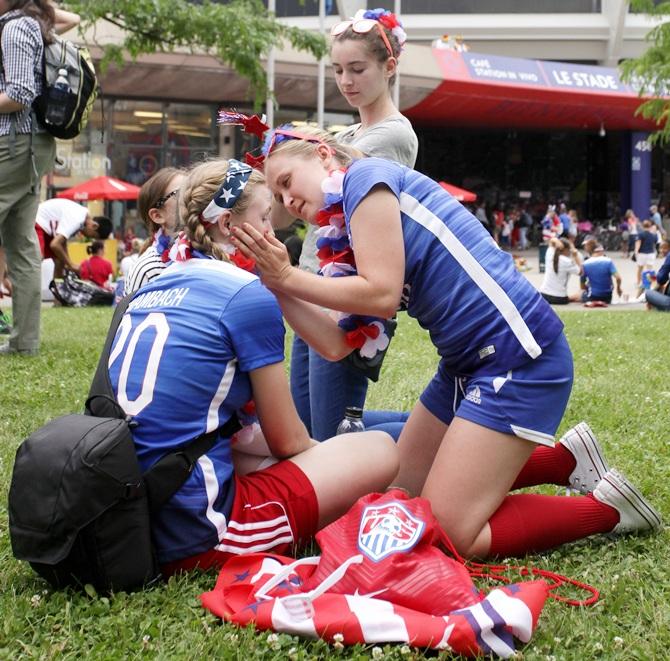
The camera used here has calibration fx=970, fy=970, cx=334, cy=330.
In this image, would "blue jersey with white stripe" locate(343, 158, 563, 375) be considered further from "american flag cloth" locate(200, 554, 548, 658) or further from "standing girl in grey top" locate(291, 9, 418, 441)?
"american flag cloth" locate(200, 554, 548, 658)

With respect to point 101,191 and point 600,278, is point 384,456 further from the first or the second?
point 101,191

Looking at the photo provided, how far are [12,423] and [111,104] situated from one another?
2723 cm

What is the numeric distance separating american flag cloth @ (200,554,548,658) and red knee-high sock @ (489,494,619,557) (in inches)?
21.8

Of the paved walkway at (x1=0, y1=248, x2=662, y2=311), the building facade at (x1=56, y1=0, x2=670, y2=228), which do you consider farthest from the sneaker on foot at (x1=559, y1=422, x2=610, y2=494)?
the building facade at (x1=56, y1=0, x2=670, y2=228)

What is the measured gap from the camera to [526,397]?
2891mm

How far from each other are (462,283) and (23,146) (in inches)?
167

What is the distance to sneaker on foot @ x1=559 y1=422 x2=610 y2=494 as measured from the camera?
3410 millimetres

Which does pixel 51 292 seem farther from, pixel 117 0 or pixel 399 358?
pixel 399 358

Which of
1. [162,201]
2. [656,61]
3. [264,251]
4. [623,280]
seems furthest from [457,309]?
[623,280]

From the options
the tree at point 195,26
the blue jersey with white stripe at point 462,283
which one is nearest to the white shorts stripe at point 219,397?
the blue jersey with white stripe at point 462,283

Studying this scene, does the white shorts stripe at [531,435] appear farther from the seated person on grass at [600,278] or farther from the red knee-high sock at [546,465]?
the seated person on grass at [600,278]

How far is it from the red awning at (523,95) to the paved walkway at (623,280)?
531cm

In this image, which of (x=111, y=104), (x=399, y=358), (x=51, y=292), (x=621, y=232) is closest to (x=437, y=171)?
(x=621, y=232)

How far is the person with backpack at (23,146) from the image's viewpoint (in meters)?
6.05
